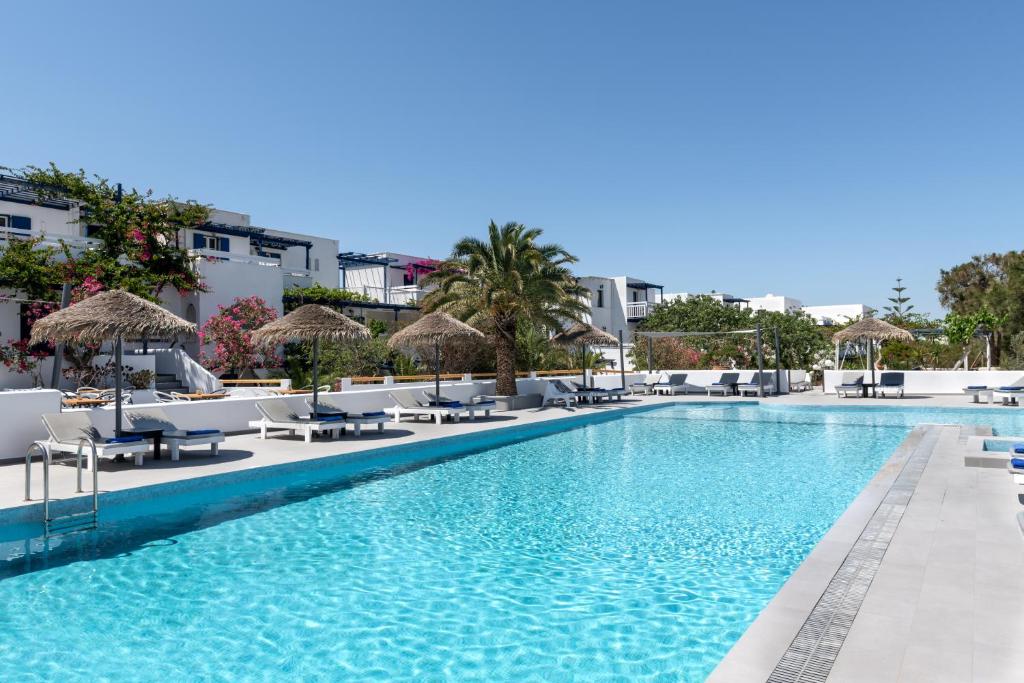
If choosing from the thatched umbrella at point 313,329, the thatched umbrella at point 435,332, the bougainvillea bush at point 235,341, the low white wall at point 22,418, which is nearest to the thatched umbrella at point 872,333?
the thatched umbrella at point 435,332

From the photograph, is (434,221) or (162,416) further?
(434,221)

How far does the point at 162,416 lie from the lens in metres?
11.5

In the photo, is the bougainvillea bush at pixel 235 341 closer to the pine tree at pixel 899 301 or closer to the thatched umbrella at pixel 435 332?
the thatched umbrella at pixel 435 332

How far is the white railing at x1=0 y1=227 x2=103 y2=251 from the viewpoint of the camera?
20312mm

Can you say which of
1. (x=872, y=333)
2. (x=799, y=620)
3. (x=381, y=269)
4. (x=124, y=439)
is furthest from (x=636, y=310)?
(x=799, y=620)

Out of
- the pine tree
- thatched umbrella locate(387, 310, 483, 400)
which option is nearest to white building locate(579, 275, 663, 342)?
thatched umbrella locate(387, 310, 483, 400)

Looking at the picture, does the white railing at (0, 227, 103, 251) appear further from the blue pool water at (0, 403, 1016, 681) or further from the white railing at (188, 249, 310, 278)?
the blue pool water at (0, 403, 1016, 681)

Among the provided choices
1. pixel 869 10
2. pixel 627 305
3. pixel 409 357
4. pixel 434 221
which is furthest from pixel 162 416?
pixel 627 305

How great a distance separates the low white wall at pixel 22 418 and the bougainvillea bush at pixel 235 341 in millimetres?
11381

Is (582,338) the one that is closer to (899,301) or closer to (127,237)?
(127,237)

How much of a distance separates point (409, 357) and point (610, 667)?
69.0 feet

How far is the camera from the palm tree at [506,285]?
64.1 feet

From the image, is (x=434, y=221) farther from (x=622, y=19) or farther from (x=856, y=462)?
(x=856, y=462)

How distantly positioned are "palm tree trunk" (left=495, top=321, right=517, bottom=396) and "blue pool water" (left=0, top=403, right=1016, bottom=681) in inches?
369
